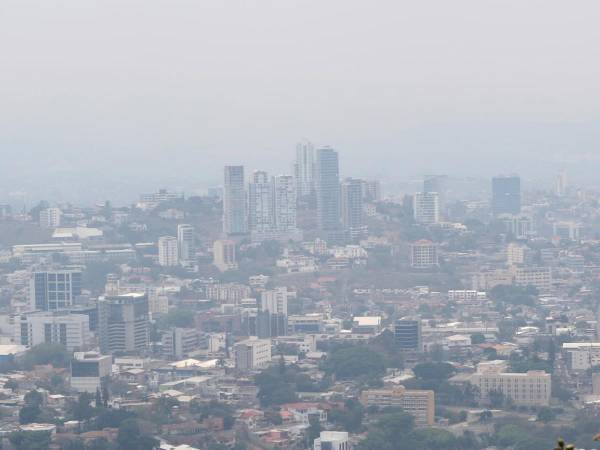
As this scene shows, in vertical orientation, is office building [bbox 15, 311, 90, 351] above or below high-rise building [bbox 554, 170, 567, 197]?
below

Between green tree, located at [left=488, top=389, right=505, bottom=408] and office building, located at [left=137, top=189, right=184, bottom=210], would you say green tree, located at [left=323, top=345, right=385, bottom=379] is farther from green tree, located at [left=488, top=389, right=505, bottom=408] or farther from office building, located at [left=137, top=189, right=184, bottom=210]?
office building, located at [left=137, top=189, right=184, bottom=210]

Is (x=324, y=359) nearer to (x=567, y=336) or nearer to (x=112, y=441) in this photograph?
(x=567, y=336)

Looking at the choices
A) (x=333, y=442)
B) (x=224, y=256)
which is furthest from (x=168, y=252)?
(x=333, y=442)

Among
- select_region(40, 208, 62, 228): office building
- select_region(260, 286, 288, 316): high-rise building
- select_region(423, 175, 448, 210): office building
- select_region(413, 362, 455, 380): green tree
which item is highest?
select_region(423, 175, 448, 210): office building

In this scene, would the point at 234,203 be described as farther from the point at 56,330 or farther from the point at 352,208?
the point at 56,330

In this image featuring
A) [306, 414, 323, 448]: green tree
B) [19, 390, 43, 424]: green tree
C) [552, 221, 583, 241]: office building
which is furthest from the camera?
[552, 221, 583, 241]: office building

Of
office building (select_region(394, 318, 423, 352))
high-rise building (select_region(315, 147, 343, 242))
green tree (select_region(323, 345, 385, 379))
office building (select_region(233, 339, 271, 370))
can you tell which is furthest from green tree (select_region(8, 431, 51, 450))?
high-rise building (select_region(315, 147, 343, 242))

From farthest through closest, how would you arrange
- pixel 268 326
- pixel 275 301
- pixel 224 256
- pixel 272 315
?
1. pixel 224 256
2. pixel 275 301
3. pixel 272 315
4. pixel 268 326

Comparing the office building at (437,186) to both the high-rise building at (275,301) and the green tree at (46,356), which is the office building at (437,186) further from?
the green tree at (46,356)
